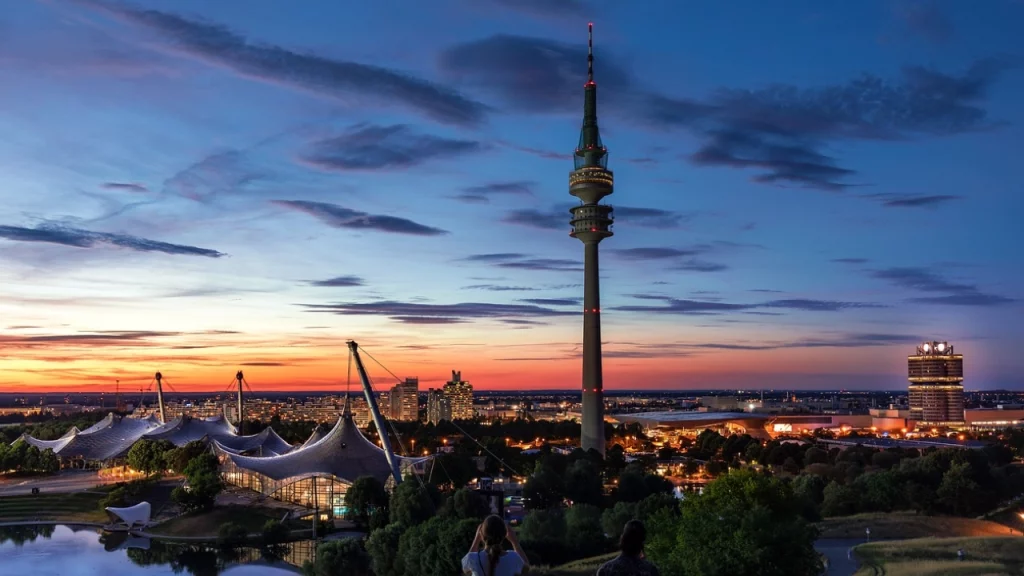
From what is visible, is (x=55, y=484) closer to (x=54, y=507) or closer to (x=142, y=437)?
(x=54, y=507)

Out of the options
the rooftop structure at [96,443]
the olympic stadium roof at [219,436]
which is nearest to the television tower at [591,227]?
the olympic stadium roof at [219,436]

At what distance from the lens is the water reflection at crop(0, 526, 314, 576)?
53906 millimetres

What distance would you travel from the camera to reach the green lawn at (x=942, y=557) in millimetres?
35688

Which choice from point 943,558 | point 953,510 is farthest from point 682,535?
point 953,510

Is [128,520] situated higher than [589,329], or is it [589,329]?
[589,329]

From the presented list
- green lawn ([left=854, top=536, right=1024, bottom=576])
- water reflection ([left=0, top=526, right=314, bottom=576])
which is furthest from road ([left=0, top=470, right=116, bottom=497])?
green lawn ([left=854, top=536, right=1024, bottom=576])

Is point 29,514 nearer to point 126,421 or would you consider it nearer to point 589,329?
point 126,421

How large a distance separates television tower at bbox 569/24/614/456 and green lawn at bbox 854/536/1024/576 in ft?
262

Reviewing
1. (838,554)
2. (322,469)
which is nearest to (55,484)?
(322,469)

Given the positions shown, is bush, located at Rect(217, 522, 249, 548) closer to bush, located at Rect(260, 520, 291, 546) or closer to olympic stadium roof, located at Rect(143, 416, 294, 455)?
bush, located at Rect(260, 520, 291, 546)

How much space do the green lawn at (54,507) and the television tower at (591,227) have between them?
2645 inches

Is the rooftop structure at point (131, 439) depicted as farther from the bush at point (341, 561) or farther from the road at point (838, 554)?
the road at point (838, 554)

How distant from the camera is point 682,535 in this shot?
33312 millimetres

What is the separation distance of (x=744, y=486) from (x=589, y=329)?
87.8 metres
